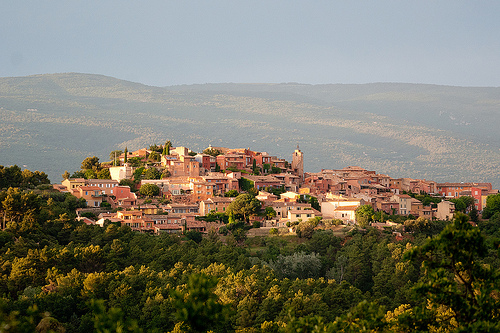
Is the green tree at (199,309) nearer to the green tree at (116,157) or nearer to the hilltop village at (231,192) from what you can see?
the hilltop village at (231,192)

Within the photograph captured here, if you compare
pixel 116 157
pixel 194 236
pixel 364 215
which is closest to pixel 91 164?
pixel 116 157

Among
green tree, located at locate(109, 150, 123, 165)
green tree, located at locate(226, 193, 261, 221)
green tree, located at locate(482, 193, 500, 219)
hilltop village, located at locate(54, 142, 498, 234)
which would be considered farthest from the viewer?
green tree, located at locate(109, 150, 123, 165)

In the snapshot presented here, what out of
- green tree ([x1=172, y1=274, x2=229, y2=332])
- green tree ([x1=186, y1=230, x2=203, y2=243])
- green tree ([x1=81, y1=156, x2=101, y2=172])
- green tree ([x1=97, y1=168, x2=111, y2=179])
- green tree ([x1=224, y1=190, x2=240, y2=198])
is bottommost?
green tree ([x1=186, y1=230, x2=203, y2=243])

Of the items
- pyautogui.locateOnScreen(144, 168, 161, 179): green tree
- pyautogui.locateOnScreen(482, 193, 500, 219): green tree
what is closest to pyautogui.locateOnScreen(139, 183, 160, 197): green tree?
pyautogui.locateOnScreen(144, 168, 161, 179): green tree

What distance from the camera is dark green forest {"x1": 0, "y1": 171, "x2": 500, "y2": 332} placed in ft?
57.9

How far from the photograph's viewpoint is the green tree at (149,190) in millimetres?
58191

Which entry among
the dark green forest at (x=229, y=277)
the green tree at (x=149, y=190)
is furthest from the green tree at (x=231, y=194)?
the dark green forest at (x=229, y=277)

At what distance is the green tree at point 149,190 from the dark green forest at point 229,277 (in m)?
5.85

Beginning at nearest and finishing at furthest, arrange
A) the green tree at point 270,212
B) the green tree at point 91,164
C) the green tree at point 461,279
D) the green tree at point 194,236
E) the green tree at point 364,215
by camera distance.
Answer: the green tree at point 461,279
the green tree at point 194,236
the green tree at point 364,215
the green tree at point 270,212
the green tree at point 91,164

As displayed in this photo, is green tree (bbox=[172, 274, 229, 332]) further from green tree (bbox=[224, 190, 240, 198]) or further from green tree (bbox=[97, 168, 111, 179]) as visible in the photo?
green tree (bbox=[97, 168, 111, 179])

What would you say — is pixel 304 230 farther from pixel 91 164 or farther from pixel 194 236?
pixel 91 164

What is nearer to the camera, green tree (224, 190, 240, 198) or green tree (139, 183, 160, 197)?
green tree (139, 183, 160, 197)

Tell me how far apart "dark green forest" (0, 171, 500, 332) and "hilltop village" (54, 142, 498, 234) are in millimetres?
3007

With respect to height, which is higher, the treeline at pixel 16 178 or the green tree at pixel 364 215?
the treeline at pixel 16 178
